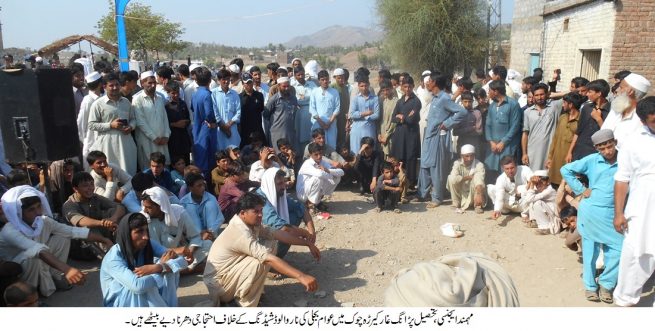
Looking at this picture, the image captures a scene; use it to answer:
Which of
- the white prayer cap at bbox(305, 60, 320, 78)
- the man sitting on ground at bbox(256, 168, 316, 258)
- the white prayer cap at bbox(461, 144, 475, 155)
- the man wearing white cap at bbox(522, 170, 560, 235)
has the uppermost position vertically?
the white prayer cap at bbox(305, 60, 320, 78)

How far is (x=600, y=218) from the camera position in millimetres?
3994

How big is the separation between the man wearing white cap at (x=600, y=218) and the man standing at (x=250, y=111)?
436 cm

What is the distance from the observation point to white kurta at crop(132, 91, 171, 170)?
6.01m

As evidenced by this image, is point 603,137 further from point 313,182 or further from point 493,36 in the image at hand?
point 493,36

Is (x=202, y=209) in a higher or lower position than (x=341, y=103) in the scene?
lower

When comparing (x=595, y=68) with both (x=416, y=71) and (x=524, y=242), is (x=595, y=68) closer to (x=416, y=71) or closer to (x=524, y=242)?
(x=524, y=242)

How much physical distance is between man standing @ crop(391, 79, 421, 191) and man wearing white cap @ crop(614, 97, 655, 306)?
10.7ft

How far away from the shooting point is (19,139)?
5.00 m

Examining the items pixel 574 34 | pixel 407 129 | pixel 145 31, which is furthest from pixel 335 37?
pixel 407 129

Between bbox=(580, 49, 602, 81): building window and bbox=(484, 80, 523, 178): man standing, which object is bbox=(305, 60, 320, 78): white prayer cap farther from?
bbox=(580, 49, 602, 81): building window

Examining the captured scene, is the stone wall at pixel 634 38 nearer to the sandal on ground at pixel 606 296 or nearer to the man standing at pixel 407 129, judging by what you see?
the man standing at pixel 407 129

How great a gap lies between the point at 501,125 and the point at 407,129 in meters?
1.23

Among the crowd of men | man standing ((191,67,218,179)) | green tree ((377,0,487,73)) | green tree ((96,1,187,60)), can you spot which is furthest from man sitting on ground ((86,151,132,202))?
green tree ((96,1,187,60))
